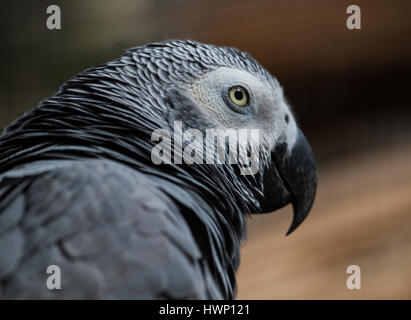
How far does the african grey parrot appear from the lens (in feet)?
1.79

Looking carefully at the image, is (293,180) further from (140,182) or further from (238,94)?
(140,182)

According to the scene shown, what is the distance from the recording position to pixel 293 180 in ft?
2.93

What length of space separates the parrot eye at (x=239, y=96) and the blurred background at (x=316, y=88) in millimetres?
572

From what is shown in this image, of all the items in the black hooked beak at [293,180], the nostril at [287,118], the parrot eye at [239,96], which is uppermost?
the parrot eye at [239,96]

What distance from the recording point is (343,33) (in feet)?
5.29

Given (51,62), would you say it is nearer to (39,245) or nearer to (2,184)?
(2,184)

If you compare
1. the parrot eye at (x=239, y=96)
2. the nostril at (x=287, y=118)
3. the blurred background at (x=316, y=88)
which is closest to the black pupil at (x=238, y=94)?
the parrot eye at (x=239, y=96)

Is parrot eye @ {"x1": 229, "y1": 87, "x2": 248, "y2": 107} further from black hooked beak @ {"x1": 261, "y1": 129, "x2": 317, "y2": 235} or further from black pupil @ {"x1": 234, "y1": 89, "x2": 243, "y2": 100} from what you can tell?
black hooked beak @ {"x1": 261, "y1": 129, "x2": 317, "y2": 235}

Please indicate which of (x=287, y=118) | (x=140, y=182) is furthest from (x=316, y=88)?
(x=140, y=182)

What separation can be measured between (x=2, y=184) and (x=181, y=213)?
255 mm

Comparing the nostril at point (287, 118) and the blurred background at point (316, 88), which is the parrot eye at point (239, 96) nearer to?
the nostril at point (287, 118)

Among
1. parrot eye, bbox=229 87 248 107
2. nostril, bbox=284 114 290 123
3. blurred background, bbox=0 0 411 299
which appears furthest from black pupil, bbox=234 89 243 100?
blurred background, bbox=0 0 411 299

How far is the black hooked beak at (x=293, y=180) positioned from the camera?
88 cm

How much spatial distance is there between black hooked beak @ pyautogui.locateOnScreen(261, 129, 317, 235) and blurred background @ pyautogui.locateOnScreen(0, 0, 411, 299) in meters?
0.61
